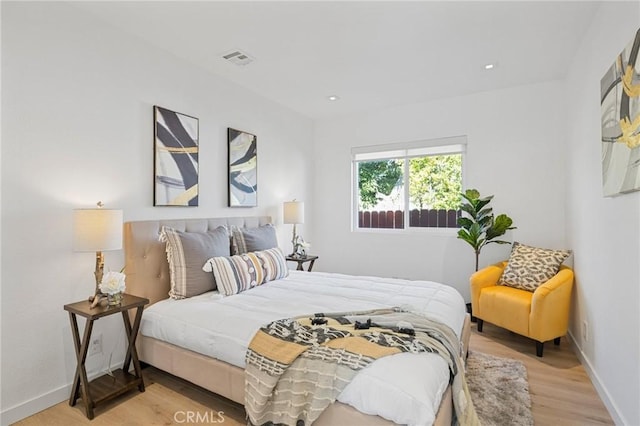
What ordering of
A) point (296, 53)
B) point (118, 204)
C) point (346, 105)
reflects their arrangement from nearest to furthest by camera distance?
point (118, 204)
point (296, 53)
point (346, 105)

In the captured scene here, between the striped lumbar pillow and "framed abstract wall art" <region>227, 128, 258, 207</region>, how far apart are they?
36.3 inches

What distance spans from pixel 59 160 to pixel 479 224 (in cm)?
389

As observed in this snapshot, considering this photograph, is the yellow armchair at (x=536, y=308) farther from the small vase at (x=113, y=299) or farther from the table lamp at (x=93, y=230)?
the table lamp at (x=93, y=230)

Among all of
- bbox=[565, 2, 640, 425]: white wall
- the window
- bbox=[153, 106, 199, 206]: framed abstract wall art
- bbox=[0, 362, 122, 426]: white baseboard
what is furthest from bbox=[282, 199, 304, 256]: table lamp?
bbox=[565, 2, 640, 425]: white wall

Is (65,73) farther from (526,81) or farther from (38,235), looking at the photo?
(526,81)

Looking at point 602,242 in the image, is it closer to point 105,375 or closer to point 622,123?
point 622,123

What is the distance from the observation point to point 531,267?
10.3ft

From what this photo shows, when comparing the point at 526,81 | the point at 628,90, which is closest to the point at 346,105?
the point at 526,81

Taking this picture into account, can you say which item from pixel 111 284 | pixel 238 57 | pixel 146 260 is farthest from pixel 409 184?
pixel 111 284

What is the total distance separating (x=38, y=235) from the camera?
205 cm

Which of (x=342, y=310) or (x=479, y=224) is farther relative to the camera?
(x=479, y=224)

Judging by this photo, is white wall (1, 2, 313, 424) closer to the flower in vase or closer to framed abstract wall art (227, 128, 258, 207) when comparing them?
the flower in vase

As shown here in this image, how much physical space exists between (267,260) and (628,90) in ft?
8.89

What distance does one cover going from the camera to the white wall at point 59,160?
1945 millimetres
